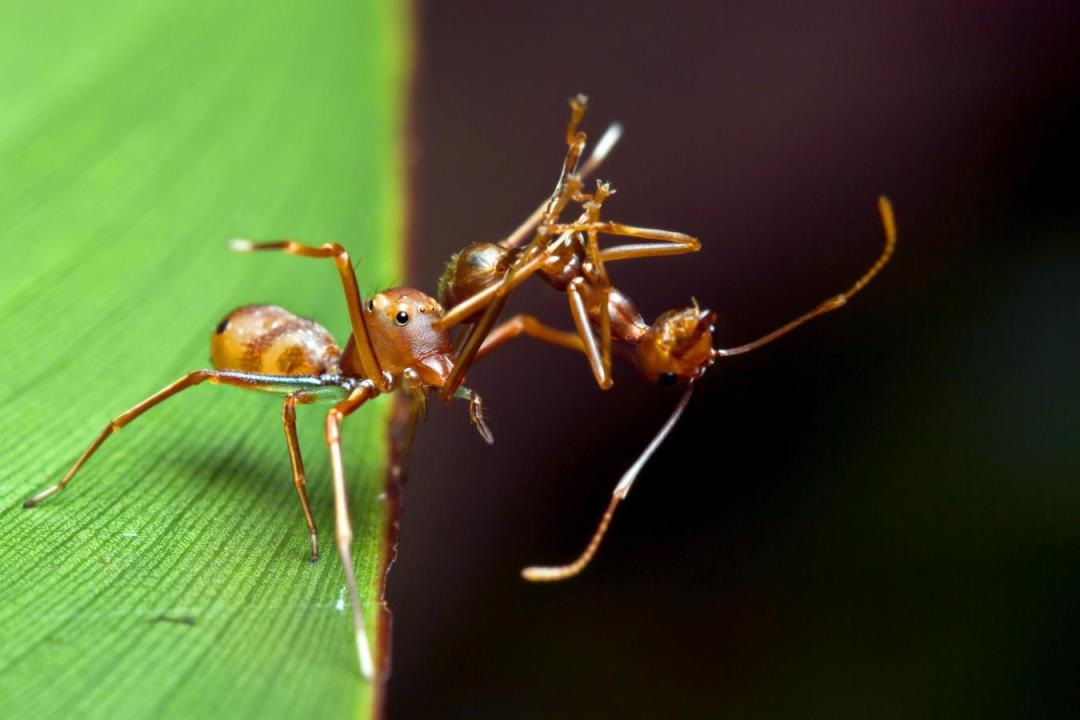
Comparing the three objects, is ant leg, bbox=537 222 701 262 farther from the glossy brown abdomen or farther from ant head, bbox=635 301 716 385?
the glossy brown abdomen

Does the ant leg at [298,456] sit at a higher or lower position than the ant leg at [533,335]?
lower

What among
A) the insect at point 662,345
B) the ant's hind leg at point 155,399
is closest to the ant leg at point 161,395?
the ant's hind leg at point 155,399

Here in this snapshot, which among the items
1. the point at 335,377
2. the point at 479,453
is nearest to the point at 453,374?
the point at 335,377

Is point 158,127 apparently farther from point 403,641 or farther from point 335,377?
point 403,641

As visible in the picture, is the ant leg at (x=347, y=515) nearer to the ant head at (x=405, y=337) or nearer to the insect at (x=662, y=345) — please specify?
the ant head at (x=405, y=337)

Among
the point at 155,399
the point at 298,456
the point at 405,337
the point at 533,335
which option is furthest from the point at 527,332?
the point at 155,399

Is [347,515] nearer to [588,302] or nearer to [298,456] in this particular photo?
[298,456]
